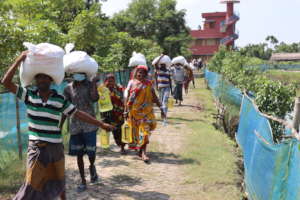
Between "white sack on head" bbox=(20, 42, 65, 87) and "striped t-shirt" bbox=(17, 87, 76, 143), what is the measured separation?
0.12 meters

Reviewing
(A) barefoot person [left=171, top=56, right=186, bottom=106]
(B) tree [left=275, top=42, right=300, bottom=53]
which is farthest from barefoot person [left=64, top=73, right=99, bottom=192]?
(B) tree [left=275, top=42, right=300, bottom=53]

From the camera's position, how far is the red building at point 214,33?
6062 cm

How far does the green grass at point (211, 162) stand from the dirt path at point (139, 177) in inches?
6.1

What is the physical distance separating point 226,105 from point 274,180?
7462 mm

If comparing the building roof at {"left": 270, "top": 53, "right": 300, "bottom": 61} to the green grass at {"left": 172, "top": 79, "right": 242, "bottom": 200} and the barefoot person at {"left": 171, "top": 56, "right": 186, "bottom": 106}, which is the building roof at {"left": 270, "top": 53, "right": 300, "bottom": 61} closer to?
the barefoot person at {"left": 171, "top": 56, "right": 186, "bottom": 106}

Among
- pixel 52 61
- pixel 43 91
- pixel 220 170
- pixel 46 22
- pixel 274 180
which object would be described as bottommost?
→ pixel 220 170

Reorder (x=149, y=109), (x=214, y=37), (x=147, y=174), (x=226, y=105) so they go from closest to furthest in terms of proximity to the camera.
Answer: (x=147, y=174) < (x=149, y=109) < (x=226, y=105) < (x=214, y=37)

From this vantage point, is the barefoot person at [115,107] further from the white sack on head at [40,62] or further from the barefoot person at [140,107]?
the white sack on head at [40,62]

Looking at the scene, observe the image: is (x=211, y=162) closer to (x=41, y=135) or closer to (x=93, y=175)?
(x=93, y=175)

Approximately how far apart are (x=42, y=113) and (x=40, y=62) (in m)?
0.48

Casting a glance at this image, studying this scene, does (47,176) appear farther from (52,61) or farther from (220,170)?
(220,170)

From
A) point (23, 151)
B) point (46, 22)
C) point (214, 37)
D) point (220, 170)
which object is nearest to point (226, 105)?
point (220, 170)

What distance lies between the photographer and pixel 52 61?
3352 millimetres

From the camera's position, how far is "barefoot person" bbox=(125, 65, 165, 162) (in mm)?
6434
